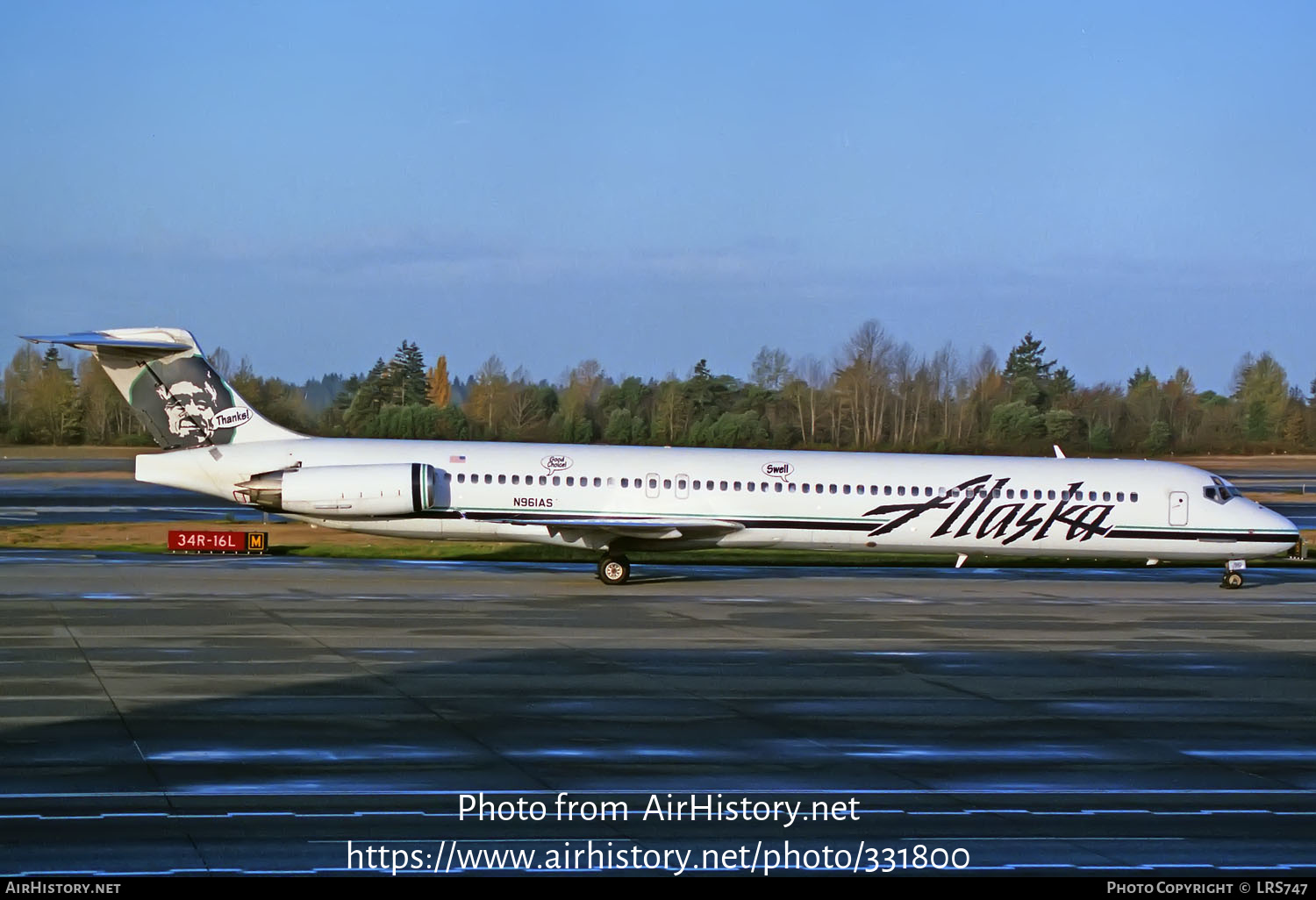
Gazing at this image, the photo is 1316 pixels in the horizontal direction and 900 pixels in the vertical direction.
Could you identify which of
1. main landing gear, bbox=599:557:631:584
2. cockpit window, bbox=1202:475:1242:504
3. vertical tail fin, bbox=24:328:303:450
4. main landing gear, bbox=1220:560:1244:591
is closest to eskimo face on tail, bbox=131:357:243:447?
vertical tail fin, bbox=24:328:303:450

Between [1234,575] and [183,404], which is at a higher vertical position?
[183,404]

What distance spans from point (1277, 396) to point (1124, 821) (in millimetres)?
102443

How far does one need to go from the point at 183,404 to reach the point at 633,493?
374 inches

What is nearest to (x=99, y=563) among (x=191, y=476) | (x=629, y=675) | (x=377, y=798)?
(x=191, y=476)

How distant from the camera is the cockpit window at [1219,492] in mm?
29156

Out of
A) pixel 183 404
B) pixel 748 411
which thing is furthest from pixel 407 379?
pixel 183 404

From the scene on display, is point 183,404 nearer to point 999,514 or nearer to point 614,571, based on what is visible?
point 614,571

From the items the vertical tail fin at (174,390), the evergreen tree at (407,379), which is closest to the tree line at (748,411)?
the evergreen tree at (407,379)

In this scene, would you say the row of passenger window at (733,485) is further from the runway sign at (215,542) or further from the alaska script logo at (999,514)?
the runway sign at (215,542)

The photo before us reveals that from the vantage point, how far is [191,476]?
28.2 metres

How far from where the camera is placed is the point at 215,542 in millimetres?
33562

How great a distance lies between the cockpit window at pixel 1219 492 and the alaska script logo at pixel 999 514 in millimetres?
2267

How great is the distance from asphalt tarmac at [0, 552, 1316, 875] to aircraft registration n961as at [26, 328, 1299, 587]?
2858 millimetres

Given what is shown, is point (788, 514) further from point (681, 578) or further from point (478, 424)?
point (478, 424)
